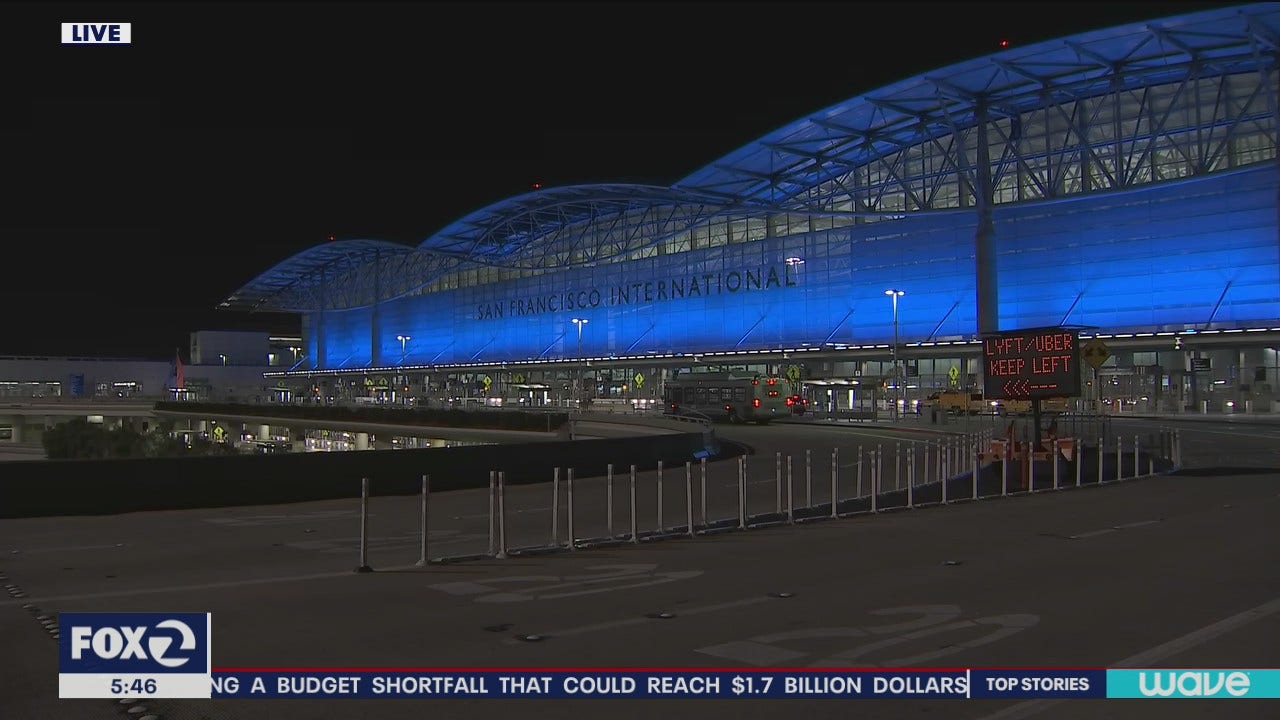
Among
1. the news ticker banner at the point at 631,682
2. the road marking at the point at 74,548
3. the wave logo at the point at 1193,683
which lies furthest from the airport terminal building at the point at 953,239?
the news ticker banner at the point at 631,682

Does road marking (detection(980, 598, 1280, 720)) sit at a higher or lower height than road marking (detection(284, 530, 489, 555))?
higher

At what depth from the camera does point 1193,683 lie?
6473 mm

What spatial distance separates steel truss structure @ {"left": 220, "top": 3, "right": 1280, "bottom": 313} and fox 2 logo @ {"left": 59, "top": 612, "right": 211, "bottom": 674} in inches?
2139

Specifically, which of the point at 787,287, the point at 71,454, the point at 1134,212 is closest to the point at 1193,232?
the point at 1134,212

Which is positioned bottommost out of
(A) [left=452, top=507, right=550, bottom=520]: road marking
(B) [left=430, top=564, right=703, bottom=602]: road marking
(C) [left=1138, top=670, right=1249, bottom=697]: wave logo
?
(A) [left=452, top=507, right=550, bottom=520]: road marking

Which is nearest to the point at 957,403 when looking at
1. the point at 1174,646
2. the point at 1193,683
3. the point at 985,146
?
the point at 985,146

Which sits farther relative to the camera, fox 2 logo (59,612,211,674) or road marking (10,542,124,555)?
road marking (10,542,124,555)

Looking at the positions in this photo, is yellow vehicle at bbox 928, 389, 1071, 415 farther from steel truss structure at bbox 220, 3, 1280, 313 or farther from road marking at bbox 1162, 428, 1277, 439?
road marking at bbox 1162, 428, 1277, 439

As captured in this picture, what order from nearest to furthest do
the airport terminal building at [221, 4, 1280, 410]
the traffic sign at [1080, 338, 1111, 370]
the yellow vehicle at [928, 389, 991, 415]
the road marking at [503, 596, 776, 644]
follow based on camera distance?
the road marking at [503, 596, 776, 644] < the traffic sign at [1080, 338, 1111, 370] < the yellow vehicle at [928, 389, 991, 415] < the airport terminal building at [221, 4, 1280, 410]

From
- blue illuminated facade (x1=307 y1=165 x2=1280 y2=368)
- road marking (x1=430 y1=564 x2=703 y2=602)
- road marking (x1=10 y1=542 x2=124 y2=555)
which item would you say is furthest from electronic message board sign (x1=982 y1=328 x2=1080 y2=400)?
blue illuminated facade (x1=307 y1=165 x2=1280 y2=368)

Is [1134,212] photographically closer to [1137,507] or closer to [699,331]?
[699,331]

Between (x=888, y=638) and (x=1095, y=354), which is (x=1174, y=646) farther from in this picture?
(x=1095, y=354)

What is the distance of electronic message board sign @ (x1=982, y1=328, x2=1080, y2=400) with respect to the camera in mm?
23484

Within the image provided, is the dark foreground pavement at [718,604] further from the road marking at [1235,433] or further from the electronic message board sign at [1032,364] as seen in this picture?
the road marking at [1235,433]
